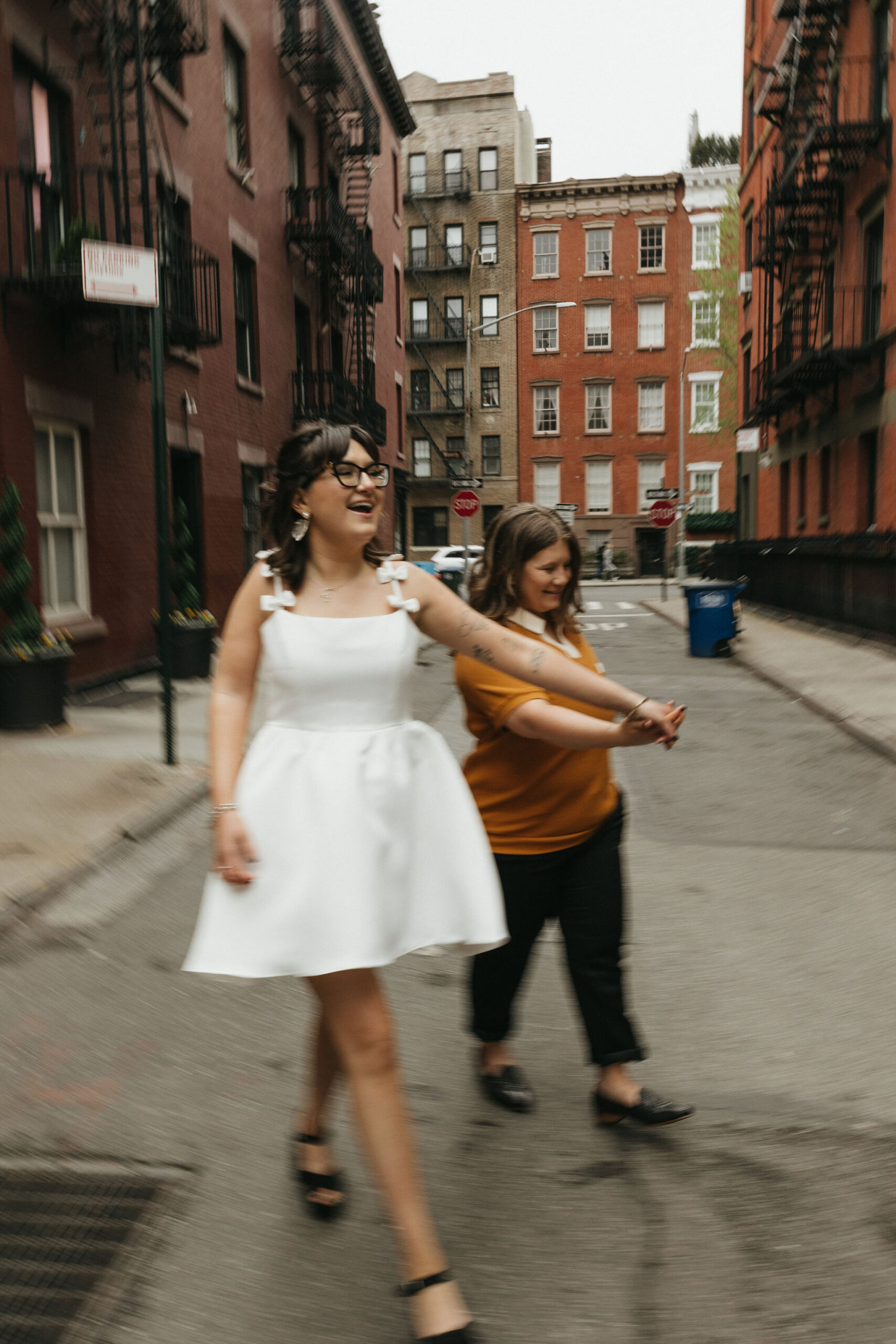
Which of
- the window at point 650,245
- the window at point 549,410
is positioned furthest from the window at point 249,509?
the window at point 650,245

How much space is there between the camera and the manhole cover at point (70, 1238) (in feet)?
7.93

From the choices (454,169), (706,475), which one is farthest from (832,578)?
(454,169)

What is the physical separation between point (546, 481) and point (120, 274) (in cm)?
4717

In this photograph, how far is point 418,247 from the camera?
178 feet

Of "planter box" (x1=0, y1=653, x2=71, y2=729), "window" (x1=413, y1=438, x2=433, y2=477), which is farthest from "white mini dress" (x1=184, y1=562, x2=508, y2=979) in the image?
"window" (x1=413, y1=438, x2=433, y2=477)

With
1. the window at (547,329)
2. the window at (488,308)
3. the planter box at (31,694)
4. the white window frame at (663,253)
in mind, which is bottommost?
the planter box at (31,694)

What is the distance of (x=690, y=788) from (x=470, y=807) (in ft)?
18.6

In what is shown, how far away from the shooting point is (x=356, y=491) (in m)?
2.52

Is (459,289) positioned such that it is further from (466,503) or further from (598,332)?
(466,503)

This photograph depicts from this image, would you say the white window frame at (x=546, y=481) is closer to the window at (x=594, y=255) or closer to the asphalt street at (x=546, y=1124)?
the window at (x=594, y=255)

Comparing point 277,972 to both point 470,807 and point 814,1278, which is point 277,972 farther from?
point 814,1278

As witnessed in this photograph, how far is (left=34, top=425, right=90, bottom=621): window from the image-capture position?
11.5 meters

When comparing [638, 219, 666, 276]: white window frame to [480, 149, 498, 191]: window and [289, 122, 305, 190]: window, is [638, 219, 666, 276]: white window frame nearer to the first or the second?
[480, 149, 498, 191]: window

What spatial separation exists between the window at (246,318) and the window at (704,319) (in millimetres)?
26506
